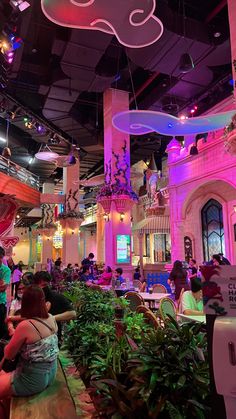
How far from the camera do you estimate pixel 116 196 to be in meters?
9.40

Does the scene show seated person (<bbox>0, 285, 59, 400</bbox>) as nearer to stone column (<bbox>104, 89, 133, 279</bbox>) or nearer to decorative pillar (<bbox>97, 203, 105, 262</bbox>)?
stone column (<bbox>104, 89, 133, 279</bbox>)

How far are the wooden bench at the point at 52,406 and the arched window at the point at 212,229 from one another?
8971mm

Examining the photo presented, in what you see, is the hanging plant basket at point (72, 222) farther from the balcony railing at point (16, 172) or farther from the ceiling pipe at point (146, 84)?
the ceiling pipe at point (146, 84)

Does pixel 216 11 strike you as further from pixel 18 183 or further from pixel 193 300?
pixel 18 183

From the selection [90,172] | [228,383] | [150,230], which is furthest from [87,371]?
[90,172]

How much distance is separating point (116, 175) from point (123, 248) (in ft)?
7.23

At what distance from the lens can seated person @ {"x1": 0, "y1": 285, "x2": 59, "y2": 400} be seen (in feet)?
7.76

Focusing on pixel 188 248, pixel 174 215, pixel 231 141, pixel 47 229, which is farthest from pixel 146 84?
pixel 47 229

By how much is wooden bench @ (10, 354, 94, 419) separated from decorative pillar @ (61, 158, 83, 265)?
12.4m

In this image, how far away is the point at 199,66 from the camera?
864 cm

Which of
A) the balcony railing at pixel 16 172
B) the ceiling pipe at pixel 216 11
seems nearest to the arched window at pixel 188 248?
the balcony railing at pixel 16 172

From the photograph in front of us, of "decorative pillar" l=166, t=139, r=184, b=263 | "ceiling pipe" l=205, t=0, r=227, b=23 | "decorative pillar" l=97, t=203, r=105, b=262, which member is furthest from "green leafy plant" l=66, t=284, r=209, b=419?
"decorative pillar" l=97, t=203, r=105, b=262

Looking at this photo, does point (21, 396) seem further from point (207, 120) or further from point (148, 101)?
point (148, 101)

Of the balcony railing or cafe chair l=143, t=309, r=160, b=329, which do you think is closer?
cafe chair l=143, t=309, r=160, b=329
